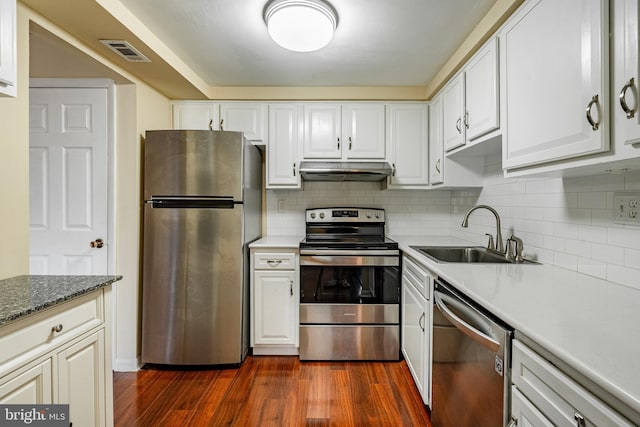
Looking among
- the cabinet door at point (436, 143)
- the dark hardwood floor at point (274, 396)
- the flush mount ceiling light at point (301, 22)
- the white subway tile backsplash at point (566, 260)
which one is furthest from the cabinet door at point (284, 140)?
the white subway tile backsplash at point (566, 260)

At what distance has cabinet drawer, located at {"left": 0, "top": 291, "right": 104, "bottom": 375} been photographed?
932 millimetres

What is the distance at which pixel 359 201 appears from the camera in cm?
299

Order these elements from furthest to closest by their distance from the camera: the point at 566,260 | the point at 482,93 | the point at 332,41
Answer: the point at 332,41
the point at 482,93
the point at 566,260

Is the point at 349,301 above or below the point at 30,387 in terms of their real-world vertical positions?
below

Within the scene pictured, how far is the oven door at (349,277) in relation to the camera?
233 centimetres

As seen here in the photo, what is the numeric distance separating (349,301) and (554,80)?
1.82m

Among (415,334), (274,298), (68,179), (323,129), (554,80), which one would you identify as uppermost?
(323,129)

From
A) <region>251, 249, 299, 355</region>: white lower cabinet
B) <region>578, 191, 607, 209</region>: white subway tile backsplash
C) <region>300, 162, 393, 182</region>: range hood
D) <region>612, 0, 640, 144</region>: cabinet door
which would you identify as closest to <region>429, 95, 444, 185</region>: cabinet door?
<region>300, 162, 393, 182</region>: range hood

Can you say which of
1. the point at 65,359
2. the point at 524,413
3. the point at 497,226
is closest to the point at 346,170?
the point at 497,226

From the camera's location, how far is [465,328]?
3.85 ft

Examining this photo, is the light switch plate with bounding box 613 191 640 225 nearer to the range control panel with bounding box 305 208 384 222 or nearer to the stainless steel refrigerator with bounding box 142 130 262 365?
the range control panel with bounding box 305 208 384 222

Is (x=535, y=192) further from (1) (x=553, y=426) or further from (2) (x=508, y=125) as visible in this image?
(1) (x=553, y=426)

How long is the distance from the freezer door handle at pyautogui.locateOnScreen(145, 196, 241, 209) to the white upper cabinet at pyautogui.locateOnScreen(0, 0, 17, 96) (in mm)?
1205

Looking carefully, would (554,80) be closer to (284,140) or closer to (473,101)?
(473,101)
